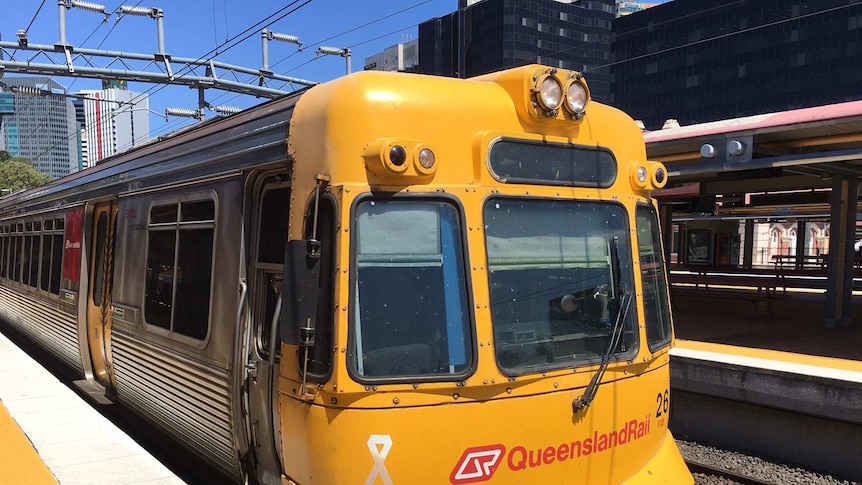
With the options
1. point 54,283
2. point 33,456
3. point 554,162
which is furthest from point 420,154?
point 54,283

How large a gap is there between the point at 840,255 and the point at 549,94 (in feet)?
30.8

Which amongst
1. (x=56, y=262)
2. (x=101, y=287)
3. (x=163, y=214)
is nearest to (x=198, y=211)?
(x=163, y=214)

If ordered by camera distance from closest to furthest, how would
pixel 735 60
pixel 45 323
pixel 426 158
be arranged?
pixel 426 158, pixel 45 323, pixel 735 60

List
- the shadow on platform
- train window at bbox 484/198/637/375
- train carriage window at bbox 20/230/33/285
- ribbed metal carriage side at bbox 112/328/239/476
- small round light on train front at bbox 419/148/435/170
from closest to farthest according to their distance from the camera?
small round light on train front at bbox 419/148/435/170
train window at bbox 484/198/637/375
ribbed metal carriage side at bbox 112/328/239/476
the shadow on platform
train carriage window at bbox 20/230/33/285

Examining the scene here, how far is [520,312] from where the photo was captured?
3.13 meters

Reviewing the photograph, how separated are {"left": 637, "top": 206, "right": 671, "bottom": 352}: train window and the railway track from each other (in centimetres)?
300

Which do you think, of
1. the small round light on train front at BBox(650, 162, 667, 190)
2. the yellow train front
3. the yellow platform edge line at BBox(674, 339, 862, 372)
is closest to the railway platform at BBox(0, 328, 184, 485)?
the yellow train front

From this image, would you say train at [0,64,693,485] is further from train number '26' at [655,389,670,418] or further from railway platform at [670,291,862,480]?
railway platform at [670,291,862,480]

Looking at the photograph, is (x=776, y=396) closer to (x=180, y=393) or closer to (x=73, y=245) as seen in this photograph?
(x=180, y=393)

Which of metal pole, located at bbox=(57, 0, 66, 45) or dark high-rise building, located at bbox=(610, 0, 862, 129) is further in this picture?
dark high-rise building, located at bbox=(610, 0, 862, 129)

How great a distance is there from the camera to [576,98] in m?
3.40

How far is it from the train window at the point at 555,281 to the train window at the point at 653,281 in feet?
0.62

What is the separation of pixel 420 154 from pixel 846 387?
545 centimetres

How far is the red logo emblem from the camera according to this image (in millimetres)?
2965
